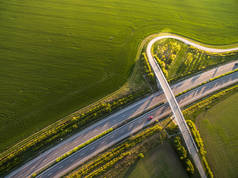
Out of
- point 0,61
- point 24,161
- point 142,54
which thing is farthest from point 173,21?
point 24,161

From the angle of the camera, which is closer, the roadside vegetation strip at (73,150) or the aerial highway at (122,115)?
the roadside vegetation strip at (73,150)

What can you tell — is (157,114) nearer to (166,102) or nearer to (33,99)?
(166,102)

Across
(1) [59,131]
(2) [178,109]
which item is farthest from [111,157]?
(2) [178,109]

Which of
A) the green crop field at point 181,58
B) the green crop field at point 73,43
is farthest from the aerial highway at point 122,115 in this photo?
the green crop field at point 73,43

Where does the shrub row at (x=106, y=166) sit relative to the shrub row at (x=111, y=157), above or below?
below

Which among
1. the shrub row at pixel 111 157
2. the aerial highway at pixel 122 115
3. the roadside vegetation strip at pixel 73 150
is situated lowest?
the shrub row at pixel 111 157

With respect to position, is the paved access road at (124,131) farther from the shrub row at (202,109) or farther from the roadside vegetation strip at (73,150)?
the shrub row at (202,109)

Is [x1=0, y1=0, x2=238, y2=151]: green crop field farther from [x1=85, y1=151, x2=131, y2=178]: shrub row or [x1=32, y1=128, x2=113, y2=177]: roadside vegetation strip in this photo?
[x1=85, y1=151, x2=131, y2=178]: shrub row

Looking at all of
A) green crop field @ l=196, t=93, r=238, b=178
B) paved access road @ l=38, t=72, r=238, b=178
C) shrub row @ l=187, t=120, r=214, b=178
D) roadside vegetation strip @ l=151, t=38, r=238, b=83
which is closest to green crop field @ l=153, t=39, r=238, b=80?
roadside vegetation strip @ l=151, t=38, r=238, b=83
